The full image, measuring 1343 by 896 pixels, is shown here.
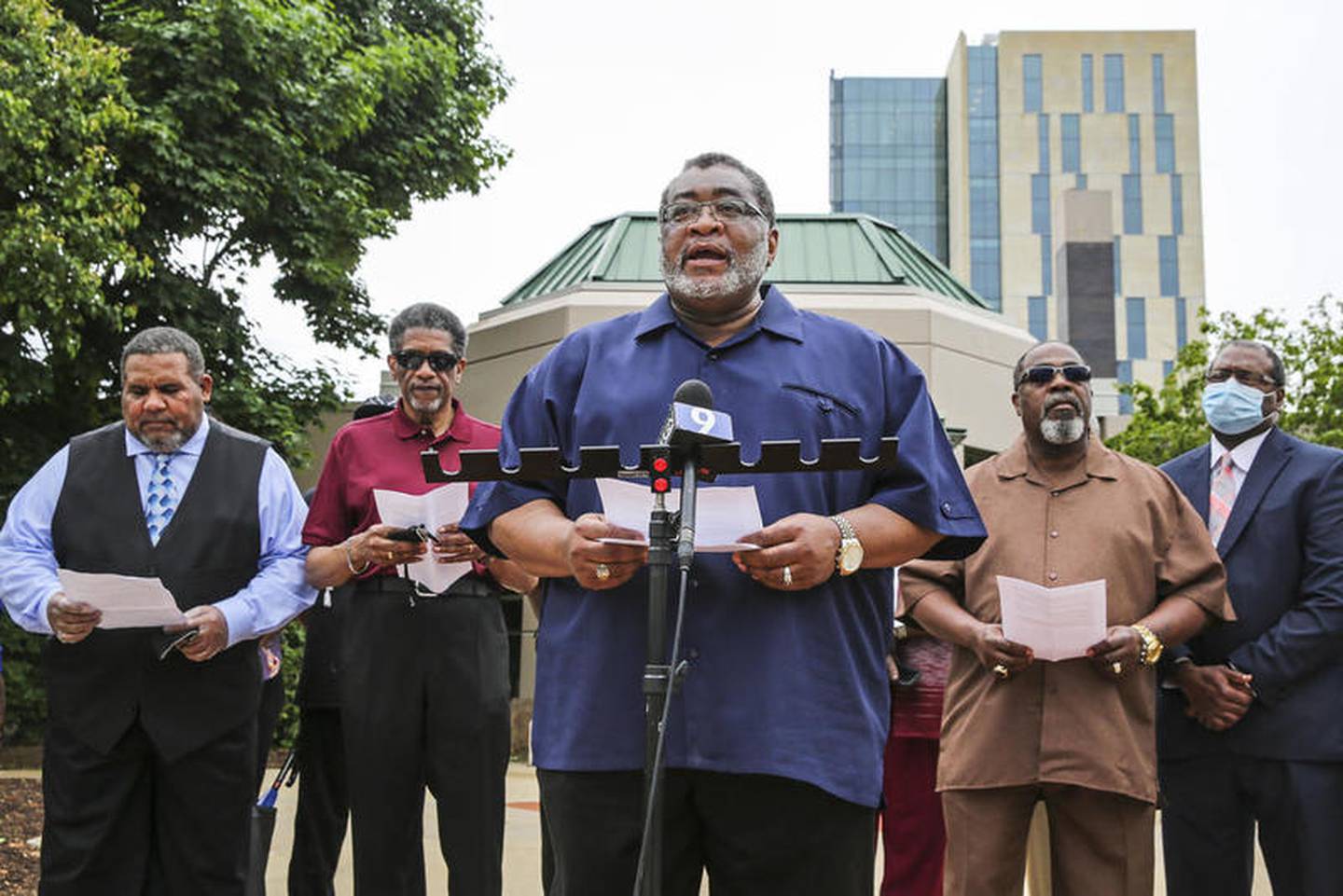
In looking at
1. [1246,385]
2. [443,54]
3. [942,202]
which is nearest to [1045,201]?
[942,202]

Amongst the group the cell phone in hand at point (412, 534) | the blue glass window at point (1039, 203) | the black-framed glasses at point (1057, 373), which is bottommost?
the cell phone in hand at point (412, 534)

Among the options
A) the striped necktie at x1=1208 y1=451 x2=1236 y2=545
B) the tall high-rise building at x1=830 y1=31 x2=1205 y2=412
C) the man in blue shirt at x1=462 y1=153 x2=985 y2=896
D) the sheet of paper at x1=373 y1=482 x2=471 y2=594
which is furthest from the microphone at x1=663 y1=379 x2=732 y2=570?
the tall high-rise building at x1=830 y1=31 x2=1205 y2=412

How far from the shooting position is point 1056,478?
5152mm

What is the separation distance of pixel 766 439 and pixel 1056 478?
7.66ft

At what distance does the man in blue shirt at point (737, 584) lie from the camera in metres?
2.96

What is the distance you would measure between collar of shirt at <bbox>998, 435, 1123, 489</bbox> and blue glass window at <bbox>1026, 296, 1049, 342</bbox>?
103m

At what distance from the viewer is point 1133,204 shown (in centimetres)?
10862

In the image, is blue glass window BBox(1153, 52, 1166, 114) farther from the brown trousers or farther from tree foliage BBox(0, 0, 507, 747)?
the brown trousers

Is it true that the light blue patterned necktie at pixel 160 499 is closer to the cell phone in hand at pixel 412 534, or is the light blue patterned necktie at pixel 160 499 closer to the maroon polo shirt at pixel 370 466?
the maroon polo shirt at pixel 370 466

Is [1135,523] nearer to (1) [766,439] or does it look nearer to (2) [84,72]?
(1) [766,439]

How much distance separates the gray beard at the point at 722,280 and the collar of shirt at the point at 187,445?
8.77 feet

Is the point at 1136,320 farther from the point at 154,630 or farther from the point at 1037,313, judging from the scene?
the point at 154,630

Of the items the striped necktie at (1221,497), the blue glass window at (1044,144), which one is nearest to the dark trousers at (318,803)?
the striped necktie at (1221,497)

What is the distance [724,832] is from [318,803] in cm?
398
